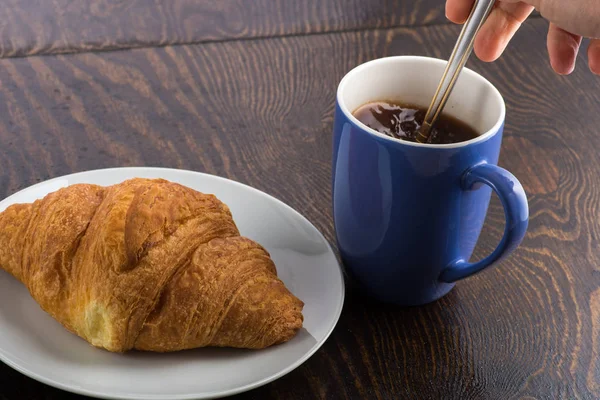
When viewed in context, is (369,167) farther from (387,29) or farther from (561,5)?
(387,29)

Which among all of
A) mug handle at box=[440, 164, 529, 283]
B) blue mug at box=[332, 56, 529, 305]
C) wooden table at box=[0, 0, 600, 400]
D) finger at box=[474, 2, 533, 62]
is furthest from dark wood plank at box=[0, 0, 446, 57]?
mug handle at box=[440, 164, 529, 283]

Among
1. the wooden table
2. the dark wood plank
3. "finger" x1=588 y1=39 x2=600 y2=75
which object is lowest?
the wooden table

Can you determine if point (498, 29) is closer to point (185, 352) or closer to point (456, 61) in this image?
point (456, 61)

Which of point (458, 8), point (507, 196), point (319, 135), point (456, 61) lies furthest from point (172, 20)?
point (507, 196)

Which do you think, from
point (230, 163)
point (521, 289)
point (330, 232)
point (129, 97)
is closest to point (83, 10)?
point (129, 97)

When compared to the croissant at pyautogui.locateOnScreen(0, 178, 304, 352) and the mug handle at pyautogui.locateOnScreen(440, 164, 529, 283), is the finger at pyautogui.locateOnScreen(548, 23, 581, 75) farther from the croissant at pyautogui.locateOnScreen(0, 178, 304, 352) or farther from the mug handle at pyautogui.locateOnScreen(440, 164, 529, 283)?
the croissant at pyautogui.locateOnScreen(0, 178, 304, 352)

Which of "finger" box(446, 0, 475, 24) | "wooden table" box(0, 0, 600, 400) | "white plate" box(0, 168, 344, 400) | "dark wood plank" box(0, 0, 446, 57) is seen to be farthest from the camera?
"dark wood plank" box(0, 0, 446, 57)

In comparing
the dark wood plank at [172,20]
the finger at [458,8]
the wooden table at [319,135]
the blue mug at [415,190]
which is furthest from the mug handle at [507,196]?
the dark wood plank at [172,20]
